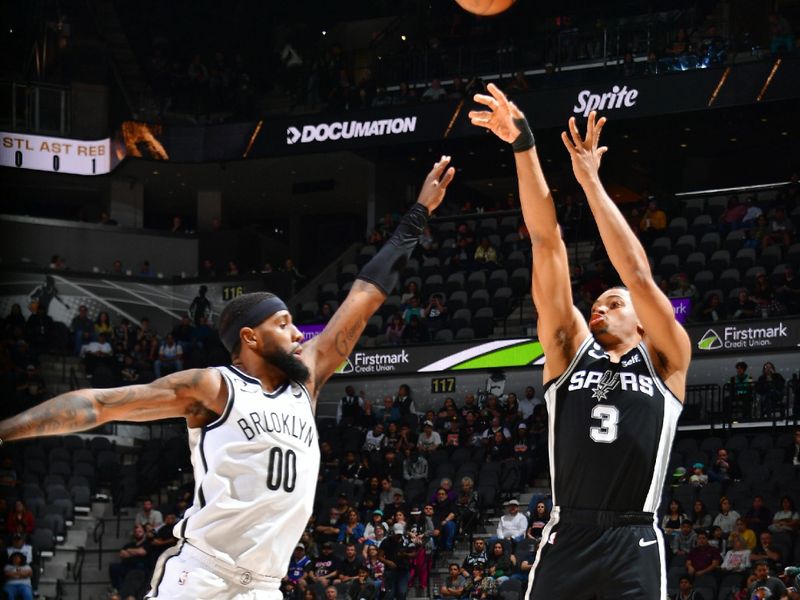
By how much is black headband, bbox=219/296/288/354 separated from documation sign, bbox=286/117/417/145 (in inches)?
896

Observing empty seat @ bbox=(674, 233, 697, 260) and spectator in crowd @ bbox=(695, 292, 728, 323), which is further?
empty seat @ bbox=(674, 233, 697, 260)

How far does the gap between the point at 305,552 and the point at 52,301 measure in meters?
12.1

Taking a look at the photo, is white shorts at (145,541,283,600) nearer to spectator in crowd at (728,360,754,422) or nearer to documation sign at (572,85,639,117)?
spectator in crowd at (728,360,754,422)

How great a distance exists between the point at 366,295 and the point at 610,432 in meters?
1.22

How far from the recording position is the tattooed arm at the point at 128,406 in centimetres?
431

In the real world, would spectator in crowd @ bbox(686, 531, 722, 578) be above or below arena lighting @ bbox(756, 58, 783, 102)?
below

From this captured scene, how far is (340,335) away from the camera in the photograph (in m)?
5.68

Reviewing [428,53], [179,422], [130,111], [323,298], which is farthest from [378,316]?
[130,111]

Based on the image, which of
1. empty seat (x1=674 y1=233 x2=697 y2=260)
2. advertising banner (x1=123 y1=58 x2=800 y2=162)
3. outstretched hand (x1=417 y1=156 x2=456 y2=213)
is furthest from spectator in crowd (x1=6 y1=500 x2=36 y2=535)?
outstretched hand (x1=417 y1=156 x2=456 y2=213)

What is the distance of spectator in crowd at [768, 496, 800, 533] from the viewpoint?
53.1ft

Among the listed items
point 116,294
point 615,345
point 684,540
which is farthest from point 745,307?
point 615,345

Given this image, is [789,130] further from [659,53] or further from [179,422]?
[179,422]

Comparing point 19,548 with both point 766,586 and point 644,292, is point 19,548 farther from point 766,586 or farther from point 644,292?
point 644,292

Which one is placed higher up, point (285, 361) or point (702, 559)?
point (285, 361)
